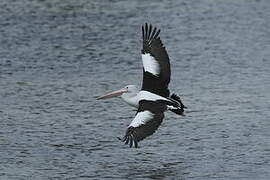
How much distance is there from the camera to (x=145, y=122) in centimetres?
895

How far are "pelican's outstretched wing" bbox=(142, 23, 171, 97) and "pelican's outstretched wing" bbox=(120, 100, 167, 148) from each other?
0.40 meters

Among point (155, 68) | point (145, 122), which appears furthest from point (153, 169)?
point (155, 68)

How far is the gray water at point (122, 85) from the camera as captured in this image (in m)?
9.14

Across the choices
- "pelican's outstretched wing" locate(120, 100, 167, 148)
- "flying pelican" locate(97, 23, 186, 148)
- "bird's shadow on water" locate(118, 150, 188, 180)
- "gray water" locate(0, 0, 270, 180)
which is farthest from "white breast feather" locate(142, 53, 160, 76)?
"bird's shadow on water" locate(118, 150, 188, 180)

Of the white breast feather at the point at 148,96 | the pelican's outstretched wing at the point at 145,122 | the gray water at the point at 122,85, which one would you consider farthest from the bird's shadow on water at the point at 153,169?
the white breast feather at the point at 148,96

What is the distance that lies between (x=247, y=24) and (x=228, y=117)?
6.00 metres

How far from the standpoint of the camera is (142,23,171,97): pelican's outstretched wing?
977cm

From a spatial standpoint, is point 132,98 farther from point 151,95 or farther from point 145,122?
point 145,122

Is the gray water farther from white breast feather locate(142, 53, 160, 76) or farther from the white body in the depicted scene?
white breast feather locate(142, 53, 160, 76)

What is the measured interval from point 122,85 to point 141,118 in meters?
3.70

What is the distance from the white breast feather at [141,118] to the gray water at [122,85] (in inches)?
18.1

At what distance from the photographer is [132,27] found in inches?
655

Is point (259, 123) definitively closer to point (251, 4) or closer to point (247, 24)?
point (247, 24)

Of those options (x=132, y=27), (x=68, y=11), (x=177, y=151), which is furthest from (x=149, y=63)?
(x=68, y=11)
